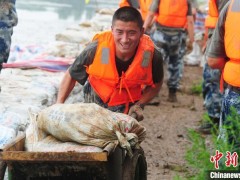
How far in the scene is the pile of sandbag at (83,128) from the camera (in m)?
4.64

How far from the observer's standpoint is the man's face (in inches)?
224

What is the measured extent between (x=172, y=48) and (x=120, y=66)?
485 cm

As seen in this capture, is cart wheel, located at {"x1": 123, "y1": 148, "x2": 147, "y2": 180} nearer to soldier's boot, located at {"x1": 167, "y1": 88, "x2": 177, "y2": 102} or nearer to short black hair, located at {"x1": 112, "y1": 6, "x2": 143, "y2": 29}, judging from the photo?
short black hair, located at {"x1": 112, "y1": 6, "x2": 143, "y2": 29}

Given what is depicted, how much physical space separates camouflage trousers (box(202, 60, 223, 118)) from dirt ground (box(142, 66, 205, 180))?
17.7 inches

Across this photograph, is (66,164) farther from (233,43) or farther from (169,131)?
(169,131)

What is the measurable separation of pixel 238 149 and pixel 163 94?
7182 millimetres

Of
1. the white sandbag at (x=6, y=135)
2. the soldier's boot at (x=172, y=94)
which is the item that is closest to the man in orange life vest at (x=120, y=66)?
the white sandbag at (x=6, y=135)

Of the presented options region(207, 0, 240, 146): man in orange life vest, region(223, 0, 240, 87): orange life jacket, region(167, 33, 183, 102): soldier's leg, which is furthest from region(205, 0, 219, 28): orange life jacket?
region(223, 0, 240, 87): orange life jacket

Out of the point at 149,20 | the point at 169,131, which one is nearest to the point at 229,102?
the point at 169,131

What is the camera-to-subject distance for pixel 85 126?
15.3 feet

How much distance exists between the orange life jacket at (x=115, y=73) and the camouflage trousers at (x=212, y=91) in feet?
9.04

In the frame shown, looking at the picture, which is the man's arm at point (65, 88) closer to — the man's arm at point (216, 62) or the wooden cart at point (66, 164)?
the wooden cart at point (66, 164)

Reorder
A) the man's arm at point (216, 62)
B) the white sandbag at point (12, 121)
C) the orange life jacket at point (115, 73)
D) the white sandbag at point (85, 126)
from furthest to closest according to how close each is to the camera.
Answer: the white sandbag at point (12, 121)
the orange life jacket at point (115, 73)
the man's arm at point (216, 62)
the white sandbag at point (85, 126)

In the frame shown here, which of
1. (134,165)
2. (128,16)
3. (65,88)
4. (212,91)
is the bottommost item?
(212,91)
